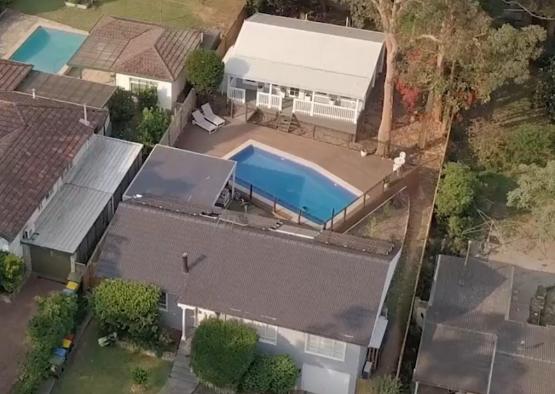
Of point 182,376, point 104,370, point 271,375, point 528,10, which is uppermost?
point 528,10

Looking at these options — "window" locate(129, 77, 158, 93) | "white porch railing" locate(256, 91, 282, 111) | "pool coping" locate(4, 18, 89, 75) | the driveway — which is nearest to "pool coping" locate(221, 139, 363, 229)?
"white porch railing" locate(256, 91, 282, 111)

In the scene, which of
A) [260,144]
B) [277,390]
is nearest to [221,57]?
[260,144]

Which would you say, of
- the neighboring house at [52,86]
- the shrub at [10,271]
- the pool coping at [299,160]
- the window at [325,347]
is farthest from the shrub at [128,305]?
the neighboring house at [52,86]

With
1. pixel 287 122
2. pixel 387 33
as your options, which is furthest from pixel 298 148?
pixel 387 33

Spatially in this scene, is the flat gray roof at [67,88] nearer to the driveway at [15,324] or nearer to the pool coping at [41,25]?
the pool coping at [41,25]

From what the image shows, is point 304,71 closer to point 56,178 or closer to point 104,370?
point 56,178

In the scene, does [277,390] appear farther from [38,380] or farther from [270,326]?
[38,380]
